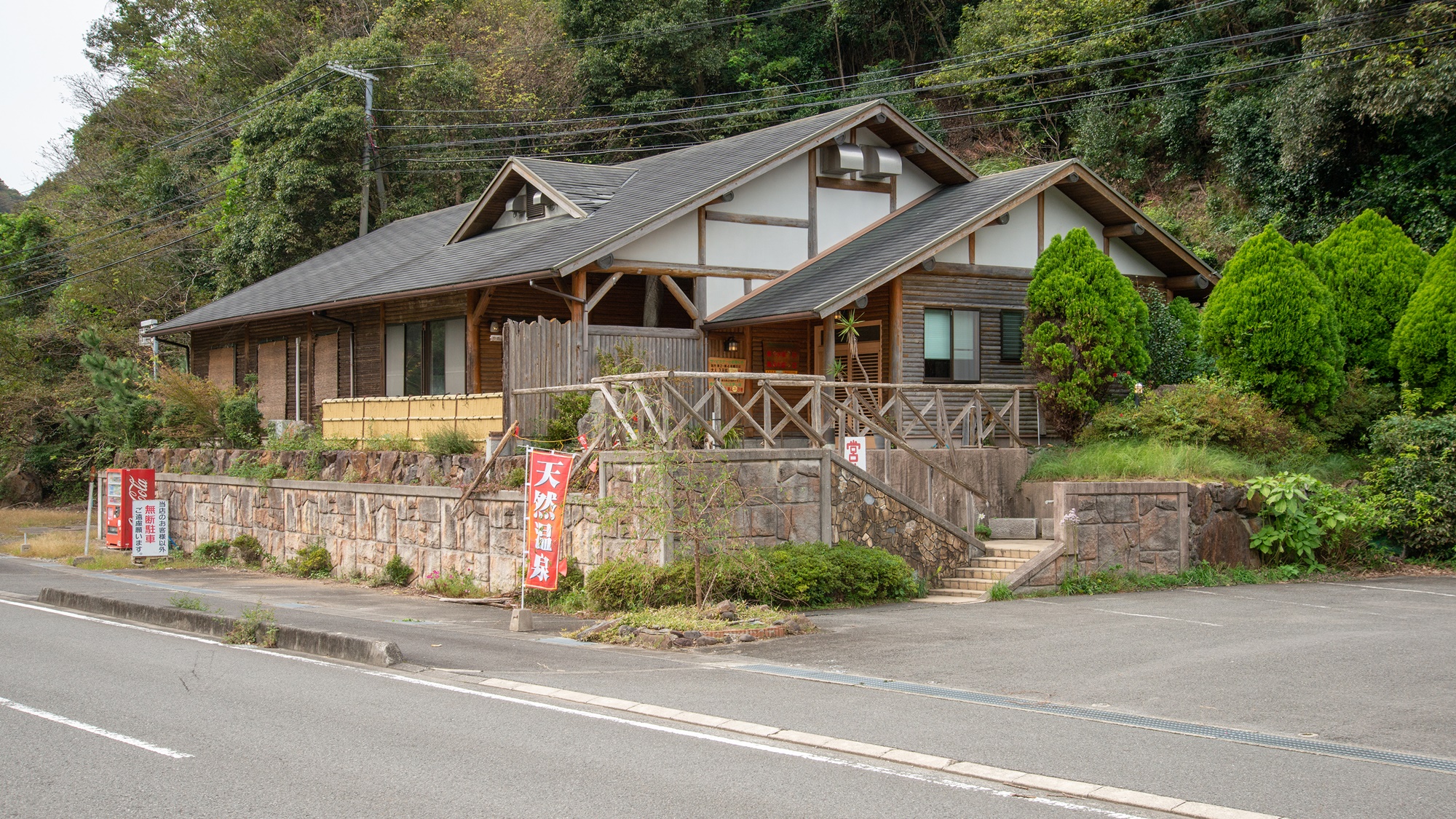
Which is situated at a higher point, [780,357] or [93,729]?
[780,357]

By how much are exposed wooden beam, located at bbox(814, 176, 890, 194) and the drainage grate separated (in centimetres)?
1428

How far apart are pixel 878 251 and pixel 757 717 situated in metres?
14.3

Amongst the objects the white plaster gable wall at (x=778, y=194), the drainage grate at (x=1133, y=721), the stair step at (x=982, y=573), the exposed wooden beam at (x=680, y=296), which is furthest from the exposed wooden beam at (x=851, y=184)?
the drainage grate at (x=1133, y=721)

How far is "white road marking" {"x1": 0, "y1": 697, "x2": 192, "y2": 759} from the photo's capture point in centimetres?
762

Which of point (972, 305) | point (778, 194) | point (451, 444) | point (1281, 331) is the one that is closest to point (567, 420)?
point (451, 444)

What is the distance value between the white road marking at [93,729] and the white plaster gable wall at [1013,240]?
17326 millimetres

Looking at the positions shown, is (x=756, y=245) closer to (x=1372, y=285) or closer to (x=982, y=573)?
(x=982, y=573)

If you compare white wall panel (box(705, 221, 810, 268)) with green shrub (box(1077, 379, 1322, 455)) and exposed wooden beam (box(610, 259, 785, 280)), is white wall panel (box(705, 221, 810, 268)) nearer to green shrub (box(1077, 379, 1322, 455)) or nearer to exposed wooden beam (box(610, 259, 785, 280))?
exposed wooden beam (box(610, 259, 785, 280))

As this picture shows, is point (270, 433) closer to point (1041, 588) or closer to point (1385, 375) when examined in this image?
point (1041, 588)

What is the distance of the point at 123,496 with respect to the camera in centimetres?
2573

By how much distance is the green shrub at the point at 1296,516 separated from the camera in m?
17.6

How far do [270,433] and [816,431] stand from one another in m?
14.6

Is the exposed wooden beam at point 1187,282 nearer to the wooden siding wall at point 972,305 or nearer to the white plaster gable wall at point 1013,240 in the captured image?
the white plaster gable wall at point 1013,240

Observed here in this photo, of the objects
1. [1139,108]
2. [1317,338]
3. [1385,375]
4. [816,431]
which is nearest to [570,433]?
[816,431]
